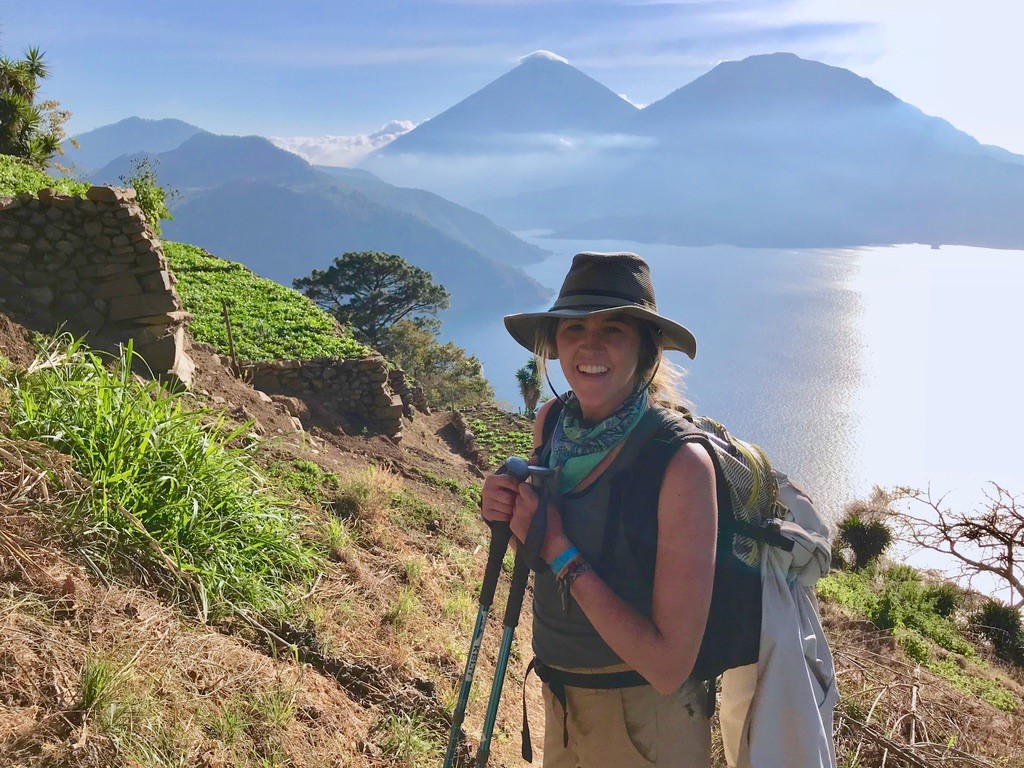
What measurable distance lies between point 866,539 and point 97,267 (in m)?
19.2

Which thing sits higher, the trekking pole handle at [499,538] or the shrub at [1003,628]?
the trekking pole handle at [499,538]

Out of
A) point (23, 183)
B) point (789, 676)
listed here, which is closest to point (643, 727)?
point (789, 676)

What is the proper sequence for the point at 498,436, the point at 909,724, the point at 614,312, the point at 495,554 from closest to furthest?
the point at 614,312 < the point at 495,554 < the point at 909,724 < the point at 498,436

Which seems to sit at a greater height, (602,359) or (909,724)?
(602,359)

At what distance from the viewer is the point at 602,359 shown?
5.58 ft

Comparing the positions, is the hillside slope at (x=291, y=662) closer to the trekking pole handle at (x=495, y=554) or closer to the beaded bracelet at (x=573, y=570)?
the trekking pole handle at (x=495, y=554)

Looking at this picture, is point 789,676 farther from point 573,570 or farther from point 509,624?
point 509,624

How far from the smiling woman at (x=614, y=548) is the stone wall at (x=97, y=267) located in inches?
216

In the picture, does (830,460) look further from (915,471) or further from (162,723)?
(162,723)

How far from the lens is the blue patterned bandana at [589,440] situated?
1662 mm

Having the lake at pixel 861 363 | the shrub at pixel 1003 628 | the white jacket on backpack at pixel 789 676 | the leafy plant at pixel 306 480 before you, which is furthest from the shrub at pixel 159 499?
the lake at pixel 861 363

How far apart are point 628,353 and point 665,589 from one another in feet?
1.90

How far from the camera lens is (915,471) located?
65.8m

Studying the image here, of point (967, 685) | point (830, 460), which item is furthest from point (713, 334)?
point (967, 685)
